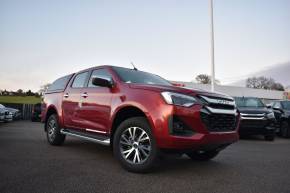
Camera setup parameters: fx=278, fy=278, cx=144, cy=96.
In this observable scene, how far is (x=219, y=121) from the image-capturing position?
4.30 metres

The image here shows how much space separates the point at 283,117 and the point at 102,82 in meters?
9.55

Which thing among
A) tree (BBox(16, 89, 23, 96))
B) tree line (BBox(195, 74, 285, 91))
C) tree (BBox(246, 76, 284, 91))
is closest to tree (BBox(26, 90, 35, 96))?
tree (BBox(16, 89, 23, 96))

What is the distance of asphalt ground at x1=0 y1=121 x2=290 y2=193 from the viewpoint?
3.48 m

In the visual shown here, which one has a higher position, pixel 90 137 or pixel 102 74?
pixel 102 74

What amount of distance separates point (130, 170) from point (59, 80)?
4116 mm

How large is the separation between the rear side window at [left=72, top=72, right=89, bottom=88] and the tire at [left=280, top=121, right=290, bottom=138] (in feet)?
29.8

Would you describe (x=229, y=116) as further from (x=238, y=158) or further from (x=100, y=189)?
(x=100, y=189)

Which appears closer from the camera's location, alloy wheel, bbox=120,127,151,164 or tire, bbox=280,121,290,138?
alloy wheel, bbox=120,127,151,164

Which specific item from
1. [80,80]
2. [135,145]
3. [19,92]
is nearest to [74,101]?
[80,80]

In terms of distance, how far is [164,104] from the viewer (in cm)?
400

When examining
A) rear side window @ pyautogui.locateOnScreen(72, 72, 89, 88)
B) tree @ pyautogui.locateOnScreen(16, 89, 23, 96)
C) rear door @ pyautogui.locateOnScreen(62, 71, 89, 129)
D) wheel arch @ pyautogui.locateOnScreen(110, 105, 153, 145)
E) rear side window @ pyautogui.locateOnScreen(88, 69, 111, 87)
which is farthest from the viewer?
tree @ pyautogui.locateOnScreen(16, 89, 23, 96)

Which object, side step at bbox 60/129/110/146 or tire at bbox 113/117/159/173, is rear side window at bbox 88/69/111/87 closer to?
side step at bbox 60/129/110/146

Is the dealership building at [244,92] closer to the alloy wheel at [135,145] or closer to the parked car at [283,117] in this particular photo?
the parked car at [283,117]

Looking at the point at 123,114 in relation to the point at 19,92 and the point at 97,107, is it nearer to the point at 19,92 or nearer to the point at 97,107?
the point at 97,107
